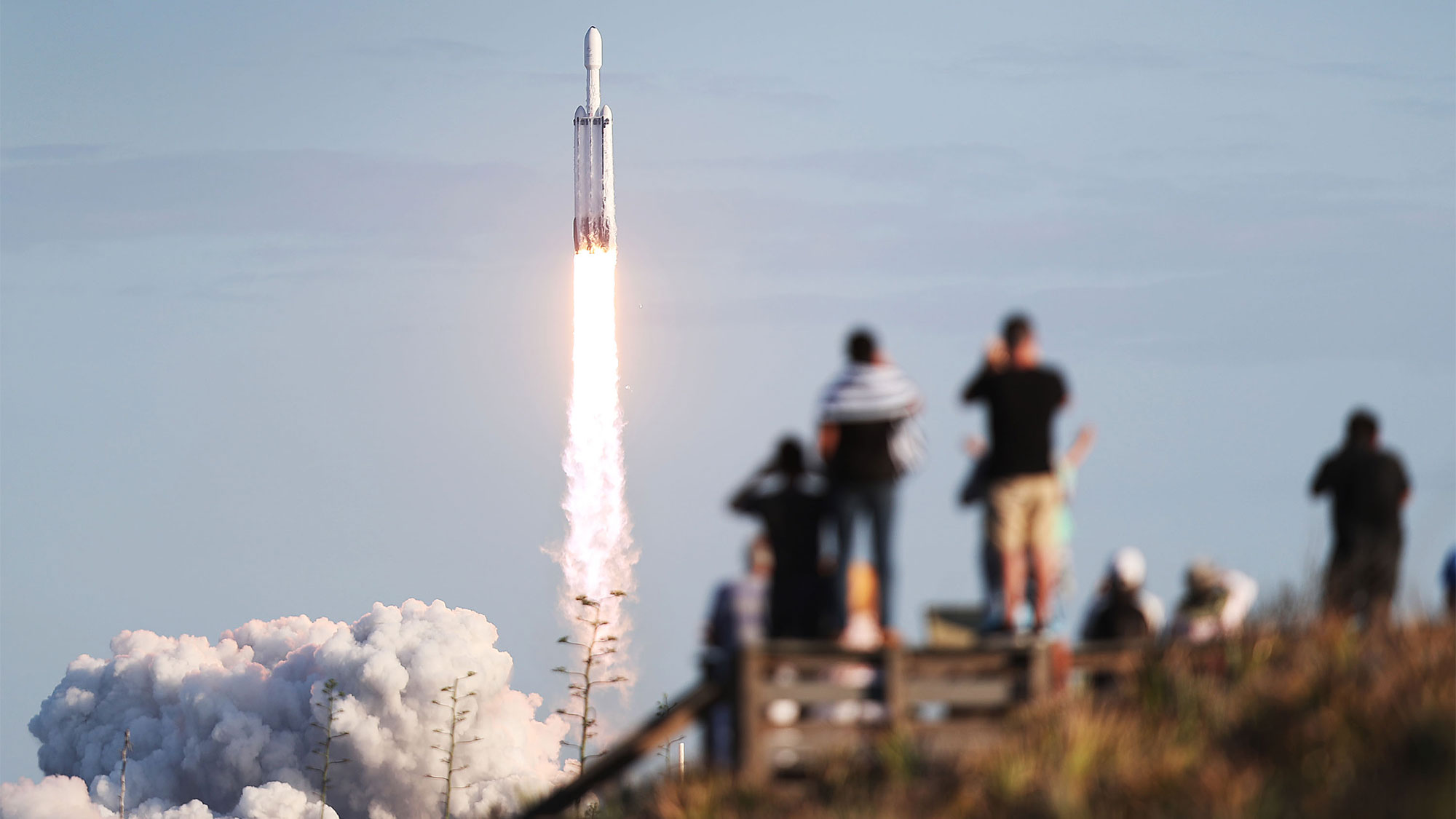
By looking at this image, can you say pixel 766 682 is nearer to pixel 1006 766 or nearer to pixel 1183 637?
pixel 1006 766

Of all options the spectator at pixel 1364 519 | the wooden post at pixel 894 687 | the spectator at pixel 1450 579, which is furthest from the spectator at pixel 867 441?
the spectator at pixel 1450 579

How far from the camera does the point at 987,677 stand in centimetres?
Result: 1933

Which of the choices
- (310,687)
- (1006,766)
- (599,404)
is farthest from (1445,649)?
(310,687)

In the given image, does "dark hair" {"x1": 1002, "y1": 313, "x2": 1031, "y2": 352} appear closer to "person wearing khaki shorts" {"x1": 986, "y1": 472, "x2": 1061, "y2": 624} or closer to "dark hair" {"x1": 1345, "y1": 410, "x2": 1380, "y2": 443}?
"person wearing khaki shorts" {"x1": 986, "y1": 472, "x2": 1061, "y2": 624}

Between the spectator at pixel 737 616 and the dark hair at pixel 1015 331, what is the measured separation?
283 centimetres

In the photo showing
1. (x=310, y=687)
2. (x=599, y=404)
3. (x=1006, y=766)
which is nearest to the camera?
(x=1006, y=766)

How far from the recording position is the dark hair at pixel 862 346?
18.4m

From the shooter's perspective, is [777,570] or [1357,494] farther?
[1357,494]

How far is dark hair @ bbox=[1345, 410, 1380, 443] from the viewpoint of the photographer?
2025cm

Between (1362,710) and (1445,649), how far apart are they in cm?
169

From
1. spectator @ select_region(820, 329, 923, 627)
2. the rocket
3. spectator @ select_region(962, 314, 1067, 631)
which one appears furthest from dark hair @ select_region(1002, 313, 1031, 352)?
the rocket

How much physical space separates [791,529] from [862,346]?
1.75 m

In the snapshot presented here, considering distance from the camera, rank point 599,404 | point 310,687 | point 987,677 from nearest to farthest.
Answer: point 987,677 → point 599,404 → point 310,687

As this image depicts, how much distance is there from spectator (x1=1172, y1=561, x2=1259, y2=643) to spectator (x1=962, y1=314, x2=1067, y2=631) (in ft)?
6.67
